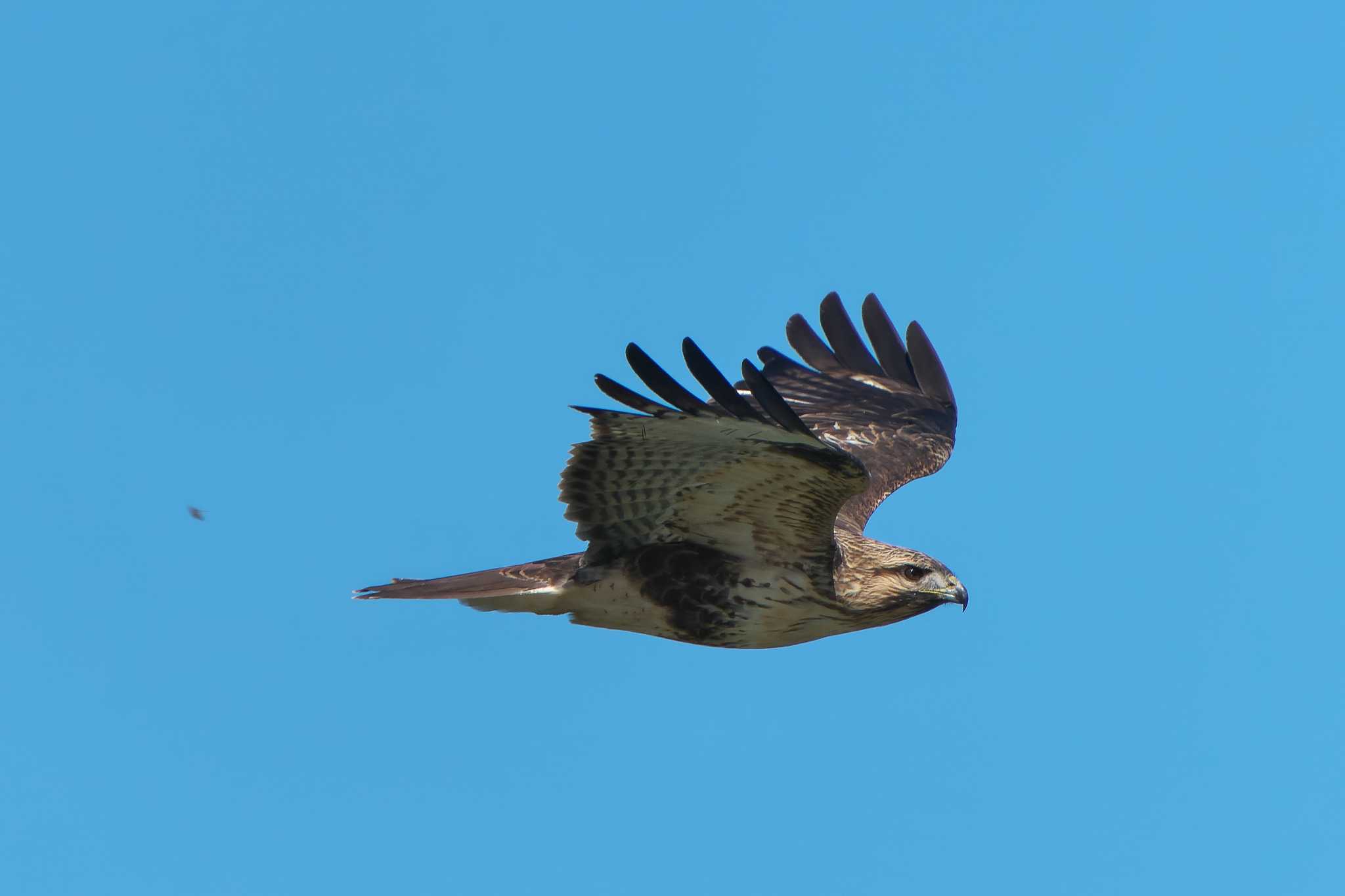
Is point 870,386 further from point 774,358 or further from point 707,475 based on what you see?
point 707,475

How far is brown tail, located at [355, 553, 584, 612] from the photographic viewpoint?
337 inches

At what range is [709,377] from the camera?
707 centimetres

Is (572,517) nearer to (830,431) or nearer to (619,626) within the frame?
(619,626)

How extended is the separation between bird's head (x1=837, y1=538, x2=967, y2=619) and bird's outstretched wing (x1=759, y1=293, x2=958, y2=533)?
2.20m

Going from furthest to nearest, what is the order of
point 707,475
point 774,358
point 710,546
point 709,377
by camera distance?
point 774,358, point 710,546, point 707,475, point 709,377

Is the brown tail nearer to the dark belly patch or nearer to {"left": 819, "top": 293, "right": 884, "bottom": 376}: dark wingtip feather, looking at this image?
the dark belly patch

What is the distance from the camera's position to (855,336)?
11617mm

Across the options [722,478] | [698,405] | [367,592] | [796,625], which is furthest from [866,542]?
[367,592]

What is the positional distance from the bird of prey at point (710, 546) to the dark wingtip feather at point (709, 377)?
0.27 feet

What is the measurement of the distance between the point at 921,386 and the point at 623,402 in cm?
462

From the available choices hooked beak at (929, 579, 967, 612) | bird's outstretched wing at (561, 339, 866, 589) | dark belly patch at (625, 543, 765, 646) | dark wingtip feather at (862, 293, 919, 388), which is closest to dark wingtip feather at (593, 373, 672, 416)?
bird's outstretched wing at (561, 339, 866, 589)

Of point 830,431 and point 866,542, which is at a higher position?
point 830,431

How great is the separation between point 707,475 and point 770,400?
3.51ft

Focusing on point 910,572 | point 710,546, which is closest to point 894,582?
point 910,572
